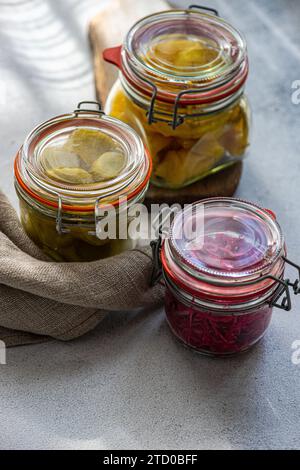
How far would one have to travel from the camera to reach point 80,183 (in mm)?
901

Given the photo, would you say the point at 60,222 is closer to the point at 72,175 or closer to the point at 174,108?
the point at 72,175

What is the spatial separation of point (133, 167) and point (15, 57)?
1.63ft

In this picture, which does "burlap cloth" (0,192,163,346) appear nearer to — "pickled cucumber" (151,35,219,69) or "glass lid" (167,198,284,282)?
"glass lid" (167,198,284,282)

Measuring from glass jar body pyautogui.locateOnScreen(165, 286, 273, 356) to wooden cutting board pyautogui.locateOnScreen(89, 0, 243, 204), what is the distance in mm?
204

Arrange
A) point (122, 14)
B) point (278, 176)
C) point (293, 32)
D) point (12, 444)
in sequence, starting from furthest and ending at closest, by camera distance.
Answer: point (293, 32) → point (122, 14) → point (278, 176) → point (12, 444)

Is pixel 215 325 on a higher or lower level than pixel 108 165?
lower

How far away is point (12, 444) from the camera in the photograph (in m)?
0.83

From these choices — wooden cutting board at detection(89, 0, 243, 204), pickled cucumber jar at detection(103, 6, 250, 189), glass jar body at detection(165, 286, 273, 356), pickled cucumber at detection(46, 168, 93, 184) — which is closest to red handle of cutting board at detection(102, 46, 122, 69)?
pickled cucumber jar at detection(103, 6, 250, 189)

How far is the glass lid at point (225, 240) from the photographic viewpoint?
2.80 feet

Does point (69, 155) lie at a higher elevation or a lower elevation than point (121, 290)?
higher

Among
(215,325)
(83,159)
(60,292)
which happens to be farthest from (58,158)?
(215,325)

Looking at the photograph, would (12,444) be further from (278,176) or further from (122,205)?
(278,176)

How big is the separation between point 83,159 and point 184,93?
0.15m

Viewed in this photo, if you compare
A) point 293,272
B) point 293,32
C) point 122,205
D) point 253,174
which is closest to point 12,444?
point 122,205
